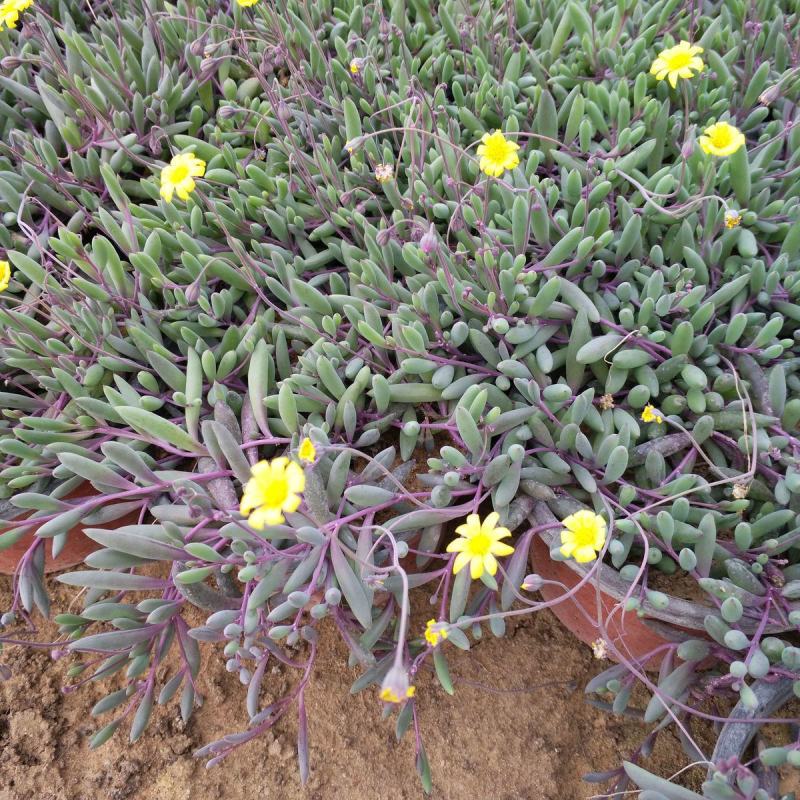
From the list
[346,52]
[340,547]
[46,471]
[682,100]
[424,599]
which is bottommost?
[424,599]

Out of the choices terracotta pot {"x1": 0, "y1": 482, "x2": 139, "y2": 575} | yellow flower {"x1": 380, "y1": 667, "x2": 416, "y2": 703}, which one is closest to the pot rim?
yellow flower {"x1": 380, "y1": 667, "x2": 416, "y2": 703}

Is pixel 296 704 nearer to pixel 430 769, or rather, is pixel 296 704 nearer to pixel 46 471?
pixel 430 769

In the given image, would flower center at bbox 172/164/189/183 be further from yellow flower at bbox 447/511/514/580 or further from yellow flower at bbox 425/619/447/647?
yellow flower at bbox 425/619/447/647

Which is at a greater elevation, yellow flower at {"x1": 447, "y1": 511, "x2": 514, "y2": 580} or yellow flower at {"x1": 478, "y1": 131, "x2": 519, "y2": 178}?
yellow flower at {"x1": 478, "y1": 131, "x2": 519, "y2": 178}

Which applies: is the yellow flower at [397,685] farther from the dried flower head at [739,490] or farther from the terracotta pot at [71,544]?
the terracotta pot at [71,544]

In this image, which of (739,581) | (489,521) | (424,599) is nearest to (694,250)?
(739,581)

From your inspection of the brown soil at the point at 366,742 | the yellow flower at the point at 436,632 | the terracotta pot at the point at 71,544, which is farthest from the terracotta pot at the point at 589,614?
the terracotta pot at the point at 71,544
